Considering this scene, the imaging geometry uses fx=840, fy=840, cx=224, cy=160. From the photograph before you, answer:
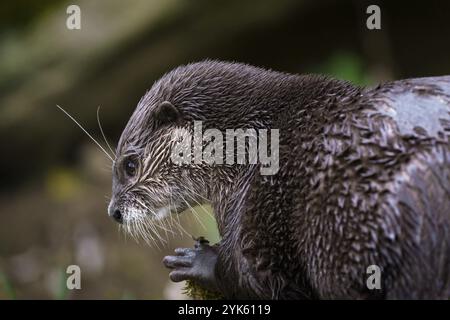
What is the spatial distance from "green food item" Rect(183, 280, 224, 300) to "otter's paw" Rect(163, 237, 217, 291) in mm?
Result: 100

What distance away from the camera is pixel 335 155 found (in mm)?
2555

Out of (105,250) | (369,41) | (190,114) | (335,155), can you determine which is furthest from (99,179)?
(335,155)

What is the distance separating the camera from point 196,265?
2959 mm

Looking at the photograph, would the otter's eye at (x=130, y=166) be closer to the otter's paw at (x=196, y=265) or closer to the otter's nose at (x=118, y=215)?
the otter's nose at (x=118, y=215)

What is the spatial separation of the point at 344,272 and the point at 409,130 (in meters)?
0.46

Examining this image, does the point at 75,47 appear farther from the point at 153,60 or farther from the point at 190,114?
the point at 190,114

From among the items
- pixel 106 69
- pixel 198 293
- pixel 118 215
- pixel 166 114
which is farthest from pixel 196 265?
pixel 106 69

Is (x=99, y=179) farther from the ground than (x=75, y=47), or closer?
closer

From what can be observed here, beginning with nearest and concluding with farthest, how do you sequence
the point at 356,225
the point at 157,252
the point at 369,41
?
1. the point at 356,225
2. the point at 157,252
3. the point at 369,41

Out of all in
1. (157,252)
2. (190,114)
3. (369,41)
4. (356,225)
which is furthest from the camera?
(369,41)

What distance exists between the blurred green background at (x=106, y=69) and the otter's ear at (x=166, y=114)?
310cm

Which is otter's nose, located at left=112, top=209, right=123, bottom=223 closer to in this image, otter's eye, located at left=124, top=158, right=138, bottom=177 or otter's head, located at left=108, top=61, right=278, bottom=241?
otter's head, located at left=108, top=61, right=278, bottom=241

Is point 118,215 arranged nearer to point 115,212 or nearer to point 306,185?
point 115,212

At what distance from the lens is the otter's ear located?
296 centimetres
